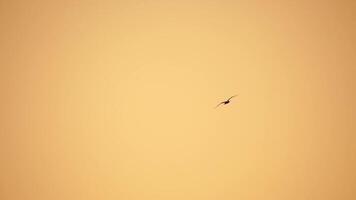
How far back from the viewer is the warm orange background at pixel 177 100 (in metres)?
1.88

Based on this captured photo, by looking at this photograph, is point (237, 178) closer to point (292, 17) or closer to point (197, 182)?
point (197, 182)

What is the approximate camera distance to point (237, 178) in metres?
1.93

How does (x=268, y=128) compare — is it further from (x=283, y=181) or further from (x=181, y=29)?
(x=181, y=29)

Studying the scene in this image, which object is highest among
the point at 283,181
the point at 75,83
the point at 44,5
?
the point at 44,5

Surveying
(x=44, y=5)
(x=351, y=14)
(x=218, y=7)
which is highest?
(x=44, y=5)

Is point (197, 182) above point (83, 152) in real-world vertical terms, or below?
below

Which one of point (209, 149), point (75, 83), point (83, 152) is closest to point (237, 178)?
point (209, 149)

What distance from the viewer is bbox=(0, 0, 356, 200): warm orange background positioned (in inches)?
73.8

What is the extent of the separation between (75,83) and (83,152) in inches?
15.6

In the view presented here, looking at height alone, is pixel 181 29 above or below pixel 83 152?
above

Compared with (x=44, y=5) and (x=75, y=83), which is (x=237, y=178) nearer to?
(x=75, y=83)

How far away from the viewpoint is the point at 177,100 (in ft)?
6.28

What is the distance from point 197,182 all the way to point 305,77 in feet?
2.91

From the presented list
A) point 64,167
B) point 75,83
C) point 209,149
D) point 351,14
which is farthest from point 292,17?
point 64,167
